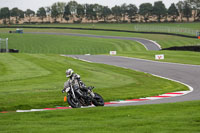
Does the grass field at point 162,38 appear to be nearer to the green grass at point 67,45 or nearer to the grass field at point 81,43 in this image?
the grass field at point 81,43

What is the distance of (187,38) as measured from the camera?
79688 mm

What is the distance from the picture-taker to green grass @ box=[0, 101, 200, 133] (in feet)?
32.3

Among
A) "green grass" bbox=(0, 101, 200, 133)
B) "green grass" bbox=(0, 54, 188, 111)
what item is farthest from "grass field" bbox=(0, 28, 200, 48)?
"green grass" bbox=(0, 101, 200, 133)

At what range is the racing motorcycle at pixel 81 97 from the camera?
15039 mm

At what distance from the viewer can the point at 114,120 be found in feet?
36.7

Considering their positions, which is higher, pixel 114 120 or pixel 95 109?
pixel 114 120

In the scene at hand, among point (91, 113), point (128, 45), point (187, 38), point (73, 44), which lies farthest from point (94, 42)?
point (91, 113)

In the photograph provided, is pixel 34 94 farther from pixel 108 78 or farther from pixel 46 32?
pixel 46 32

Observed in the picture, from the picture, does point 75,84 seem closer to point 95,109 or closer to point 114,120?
point 95,109

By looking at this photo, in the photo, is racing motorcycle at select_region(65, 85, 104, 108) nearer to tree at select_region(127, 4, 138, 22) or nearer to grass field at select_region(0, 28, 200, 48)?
grass field at select_region(0, 28, 200, 48)

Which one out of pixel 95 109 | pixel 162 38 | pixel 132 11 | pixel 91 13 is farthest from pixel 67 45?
pixel 91 13

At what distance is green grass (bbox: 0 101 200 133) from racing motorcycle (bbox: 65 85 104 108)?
1862 millimetres

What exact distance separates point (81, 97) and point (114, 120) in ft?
13.8

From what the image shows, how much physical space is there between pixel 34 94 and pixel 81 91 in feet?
15.3
